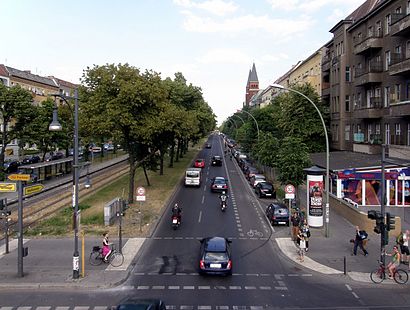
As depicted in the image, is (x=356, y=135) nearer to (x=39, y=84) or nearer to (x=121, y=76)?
(x=121, y=76)

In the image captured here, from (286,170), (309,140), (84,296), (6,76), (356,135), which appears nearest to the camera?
(84,296)

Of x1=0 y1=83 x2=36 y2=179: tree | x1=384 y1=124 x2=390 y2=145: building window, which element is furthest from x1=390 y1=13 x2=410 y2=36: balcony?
x1=0 y1=83 x2=36 y2=179: tree

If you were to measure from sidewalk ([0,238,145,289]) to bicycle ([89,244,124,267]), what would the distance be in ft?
0.86

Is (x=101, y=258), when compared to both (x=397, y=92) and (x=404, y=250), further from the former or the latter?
(x=397, y=92)

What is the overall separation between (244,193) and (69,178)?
24260 millimetres

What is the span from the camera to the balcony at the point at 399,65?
33.2 metres

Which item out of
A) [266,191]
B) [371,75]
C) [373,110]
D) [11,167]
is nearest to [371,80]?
[371,75]

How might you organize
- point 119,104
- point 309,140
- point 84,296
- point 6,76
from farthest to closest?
point 6,76 → point 309,140 → point 119,104 → point 84,296

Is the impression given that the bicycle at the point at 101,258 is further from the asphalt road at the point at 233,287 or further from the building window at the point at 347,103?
the building window at the point at 347,103

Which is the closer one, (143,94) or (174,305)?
(174,305)

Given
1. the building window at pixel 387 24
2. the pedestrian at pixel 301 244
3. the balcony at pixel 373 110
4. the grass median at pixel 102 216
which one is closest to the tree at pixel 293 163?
the grass median at pixel 102 216

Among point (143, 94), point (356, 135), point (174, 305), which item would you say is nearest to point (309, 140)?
point (356, 135)

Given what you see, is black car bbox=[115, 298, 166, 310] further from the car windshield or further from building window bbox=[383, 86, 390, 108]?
building window bbox=[383, 86, 390, 108]

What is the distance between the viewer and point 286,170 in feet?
113
